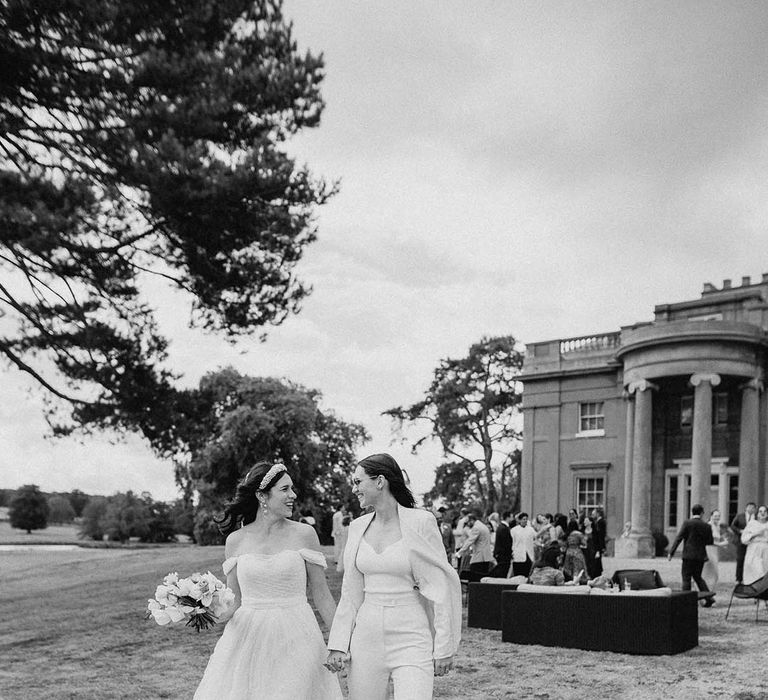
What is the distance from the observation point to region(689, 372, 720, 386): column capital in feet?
103

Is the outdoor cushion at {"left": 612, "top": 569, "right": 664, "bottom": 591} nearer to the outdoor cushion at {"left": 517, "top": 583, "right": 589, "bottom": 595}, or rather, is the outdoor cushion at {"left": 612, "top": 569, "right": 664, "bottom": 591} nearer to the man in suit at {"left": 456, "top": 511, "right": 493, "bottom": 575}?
the outdoor cushion at {"left": 517, "top": 583, "right": 589, "bottom": 595}

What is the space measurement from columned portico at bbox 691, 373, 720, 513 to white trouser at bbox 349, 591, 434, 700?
28441 mm

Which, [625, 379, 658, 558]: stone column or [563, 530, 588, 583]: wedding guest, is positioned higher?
[625, 379, 658, 558]: stone column

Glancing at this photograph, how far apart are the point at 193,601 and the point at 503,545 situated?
44.2ft

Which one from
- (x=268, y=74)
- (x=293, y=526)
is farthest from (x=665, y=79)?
(x=293, y=526)

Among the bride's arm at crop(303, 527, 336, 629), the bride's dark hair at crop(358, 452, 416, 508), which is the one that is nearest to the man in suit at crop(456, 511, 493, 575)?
the bride's arm at crop(303, 527, 336, 629)

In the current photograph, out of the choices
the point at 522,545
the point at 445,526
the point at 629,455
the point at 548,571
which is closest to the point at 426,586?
the point at 548,571

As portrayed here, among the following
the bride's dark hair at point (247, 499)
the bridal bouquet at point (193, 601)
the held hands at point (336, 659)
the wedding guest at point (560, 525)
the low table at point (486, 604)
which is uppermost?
the wedding guest at point (560, 525)

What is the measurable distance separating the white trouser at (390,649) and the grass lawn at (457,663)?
4.65m

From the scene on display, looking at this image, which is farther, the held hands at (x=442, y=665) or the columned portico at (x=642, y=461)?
the columned portico at (x=642, y=461)

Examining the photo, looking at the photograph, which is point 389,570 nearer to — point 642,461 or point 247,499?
point 247,499

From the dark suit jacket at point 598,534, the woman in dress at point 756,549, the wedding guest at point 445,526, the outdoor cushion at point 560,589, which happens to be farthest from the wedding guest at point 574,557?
the dark suit jacket at point 598,534

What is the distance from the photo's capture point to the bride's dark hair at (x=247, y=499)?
5.39m

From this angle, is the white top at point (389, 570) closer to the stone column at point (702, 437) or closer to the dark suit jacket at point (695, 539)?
the dark suit jacket at point (695, 539)
